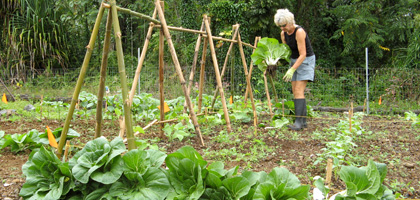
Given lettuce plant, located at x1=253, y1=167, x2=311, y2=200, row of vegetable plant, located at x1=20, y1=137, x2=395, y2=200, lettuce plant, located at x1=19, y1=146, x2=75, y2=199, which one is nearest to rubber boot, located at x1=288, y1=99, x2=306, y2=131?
row of vegetable plant, located at x1=20, y1=137, x2=395, y2=200

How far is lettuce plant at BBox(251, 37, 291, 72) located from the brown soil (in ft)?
3.21

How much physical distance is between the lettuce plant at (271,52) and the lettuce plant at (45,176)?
10.9 feet

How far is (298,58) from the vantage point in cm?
445

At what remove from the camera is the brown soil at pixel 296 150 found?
8.70ft

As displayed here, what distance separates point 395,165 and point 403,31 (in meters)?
8.28

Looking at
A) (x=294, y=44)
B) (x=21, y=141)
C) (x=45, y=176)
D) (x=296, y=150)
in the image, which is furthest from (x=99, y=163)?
(x=294, y=44)

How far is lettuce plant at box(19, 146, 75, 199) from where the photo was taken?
6.87ft

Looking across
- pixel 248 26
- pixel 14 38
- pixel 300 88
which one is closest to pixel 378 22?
pixel 248 26

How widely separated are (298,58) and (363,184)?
2.69 metres

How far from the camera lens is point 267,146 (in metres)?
3.59

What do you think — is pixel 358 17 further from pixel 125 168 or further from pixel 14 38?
pixel 14 38

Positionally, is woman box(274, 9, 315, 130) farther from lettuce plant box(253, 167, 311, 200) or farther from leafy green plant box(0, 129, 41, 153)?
leafy green plant box(0, 129, 41, 153)

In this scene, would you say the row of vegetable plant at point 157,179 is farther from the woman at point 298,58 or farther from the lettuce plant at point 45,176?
the woman at point 298,58

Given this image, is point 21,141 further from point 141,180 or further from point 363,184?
point 363,184
